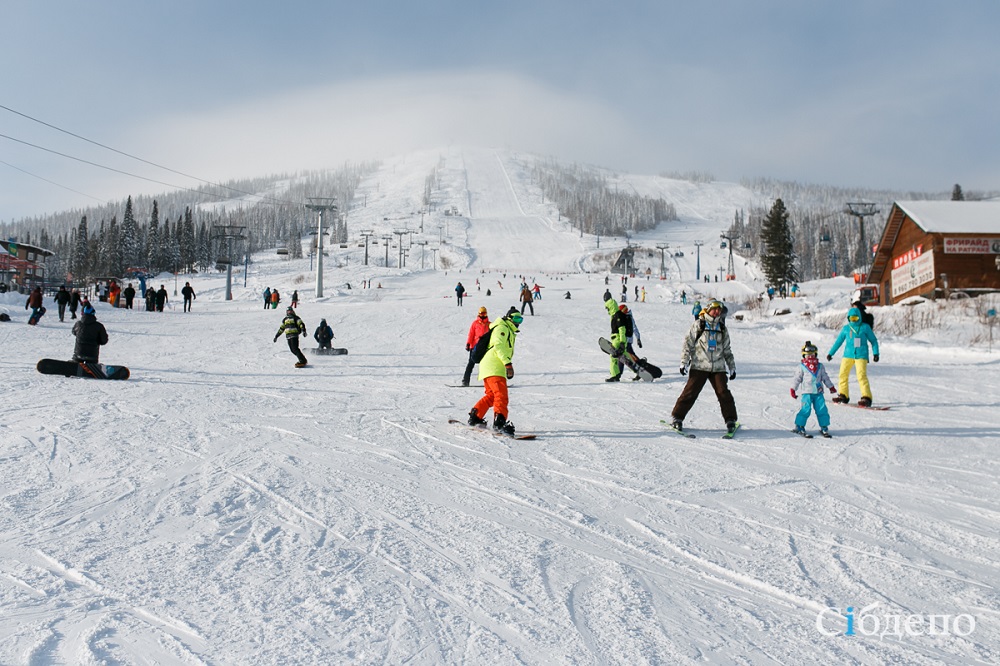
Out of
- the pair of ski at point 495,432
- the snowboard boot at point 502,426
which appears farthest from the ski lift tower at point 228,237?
the snowboard boot at point 502,426

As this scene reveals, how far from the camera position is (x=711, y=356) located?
7.38 metres

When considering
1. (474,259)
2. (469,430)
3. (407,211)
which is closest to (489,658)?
(469,430)

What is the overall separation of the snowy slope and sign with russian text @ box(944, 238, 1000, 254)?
848 inches

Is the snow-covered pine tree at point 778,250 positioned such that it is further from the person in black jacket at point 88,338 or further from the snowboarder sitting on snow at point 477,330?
the person in black jacket at point 88,338

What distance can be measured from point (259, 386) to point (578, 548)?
849cm

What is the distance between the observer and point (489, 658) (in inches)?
104

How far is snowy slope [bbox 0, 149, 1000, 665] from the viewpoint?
282 cm

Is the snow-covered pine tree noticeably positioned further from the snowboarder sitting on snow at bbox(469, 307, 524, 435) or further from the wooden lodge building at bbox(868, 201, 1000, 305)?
the snowboarder sitting on snow at bbox(469, 307, 524, 435)

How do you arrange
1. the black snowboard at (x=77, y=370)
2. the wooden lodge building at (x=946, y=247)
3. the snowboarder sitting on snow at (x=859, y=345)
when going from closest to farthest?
the snowboarder sitting on snow at (x=859, y=345) → the black snowboard at (x=77, y=370) → the wooden lodge building at (x=946, y=247)

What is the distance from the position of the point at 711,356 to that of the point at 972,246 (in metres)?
27.2

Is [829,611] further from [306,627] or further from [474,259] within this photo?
[474,259]

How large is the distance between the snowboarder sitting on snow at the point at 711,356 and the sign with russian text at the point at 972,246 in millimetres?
26390

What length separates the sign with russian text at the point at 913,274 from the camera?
28.1 metres

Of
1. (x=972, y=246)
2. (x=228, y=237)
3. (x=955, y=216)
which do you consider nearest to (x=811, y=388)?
(x=972, y=246)
